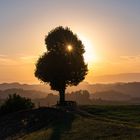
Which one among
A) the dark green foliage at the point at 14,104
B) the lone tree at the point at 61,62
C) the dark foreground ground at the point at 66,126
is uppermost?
the lone tree at the point at 61,62

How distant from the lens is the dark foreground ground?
53.9 m

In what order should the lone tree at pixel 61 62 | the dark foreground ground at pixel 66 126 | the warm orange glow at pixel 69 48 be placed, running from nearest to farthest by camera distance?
the dark foreground ground at pixel 66 126 → the lone tree at pixel 61 62 → the warm orange glow at pixel 69 48

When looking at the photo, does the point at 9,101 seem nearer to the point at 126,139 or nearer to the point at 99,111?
the point at 99,111

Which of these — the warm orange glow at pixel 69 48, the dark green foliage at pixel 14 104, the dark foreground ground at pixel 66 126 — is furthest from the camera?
the warm orange glow at pixel 69 48

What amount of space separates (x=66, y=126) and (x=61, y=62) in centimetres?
4062

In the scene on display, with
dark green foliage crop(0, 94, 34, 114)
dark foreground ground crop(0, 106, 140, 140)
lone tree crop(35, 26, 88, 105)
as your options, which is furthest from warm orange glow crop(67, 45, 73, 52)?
dark foreground ground crop(0, 106, 140, 140)

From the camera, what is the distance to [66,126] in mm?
64312

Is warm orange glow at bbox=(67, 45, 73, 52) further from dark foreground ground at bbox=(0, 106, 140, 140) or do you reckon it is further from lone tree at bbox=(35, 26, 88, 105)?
dark foreground ground at bbox=(0, 106, 140, 140)

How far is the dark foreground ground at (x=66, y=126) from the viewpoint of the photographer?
53906mm

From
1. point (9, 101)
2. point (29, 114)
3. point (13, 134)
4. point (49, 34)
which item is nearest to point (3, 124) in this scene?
point (29, 114)

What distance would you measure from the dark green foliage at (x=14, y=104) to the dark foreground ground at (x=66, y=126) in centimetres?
970

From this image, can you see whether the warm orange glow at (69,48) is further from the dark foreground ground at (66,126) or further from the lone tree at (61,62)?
the dark foreground ground at (66,126)

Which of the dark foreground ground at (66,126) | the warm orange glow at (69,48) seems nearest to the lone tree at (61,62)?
the warm orange glow at (69,48)

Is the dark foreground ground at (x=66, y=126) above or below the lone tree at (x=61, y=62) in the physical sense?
below
